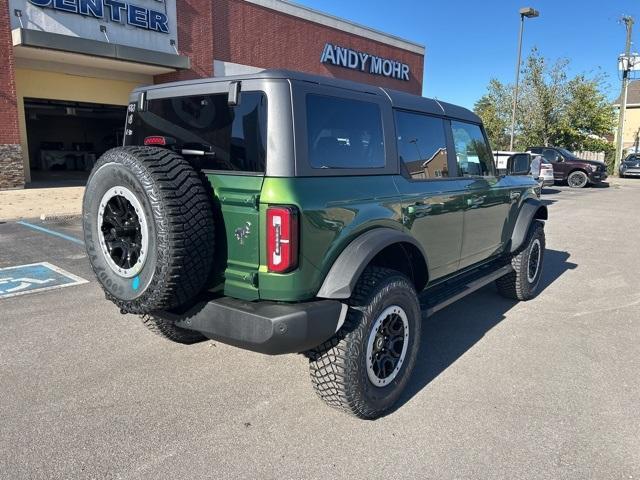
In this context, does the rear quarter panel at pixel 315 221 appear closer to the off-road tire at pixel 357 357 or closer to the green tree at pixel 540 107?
the off-road tire at pixel 357 357

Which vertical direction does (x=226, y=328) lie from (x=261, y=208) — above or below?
below

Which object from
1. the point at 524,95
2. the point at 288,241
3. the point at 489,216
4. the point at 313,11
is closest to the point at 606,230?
the point at 489,216

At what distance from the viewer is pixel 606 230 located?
10.5m

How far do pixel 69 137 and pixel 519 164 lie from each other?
2951 centimetres

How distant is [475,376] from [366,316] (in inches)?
50.5

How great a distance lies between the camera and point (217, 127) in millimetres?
2873

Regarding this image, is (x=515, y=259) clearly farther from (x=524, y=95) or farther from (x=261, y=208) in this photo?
(x=524, y=95)

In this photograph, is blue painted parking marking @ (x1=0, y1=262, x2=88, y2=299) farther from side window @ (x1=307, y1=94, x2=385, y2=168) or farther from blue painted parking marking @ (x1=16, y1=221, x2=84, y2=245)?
side window @ (x1=307, y1=94, x2=385, y2=168)

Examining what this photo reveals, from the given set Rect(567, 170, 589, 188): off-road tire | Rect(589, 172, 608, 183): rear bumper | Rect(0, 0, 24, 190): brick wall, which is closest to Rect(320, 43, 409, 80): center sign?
Rect(567, 170, 589, 188): off-road tire

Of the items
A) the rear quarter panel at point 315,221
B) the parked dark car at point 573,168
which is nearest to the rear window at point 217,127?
the rear quarter panel at point 315,221

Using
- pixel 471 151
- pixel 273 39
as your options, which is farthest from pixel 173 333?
pixel 273 39

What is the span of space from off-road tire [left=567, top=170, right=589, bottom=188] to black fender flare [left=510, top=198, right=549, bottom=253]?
18733 millimetres

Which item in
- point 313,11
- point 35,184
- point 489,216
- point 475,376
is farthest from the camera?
point 313,11

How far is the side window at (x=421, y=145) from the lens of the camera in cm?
351
